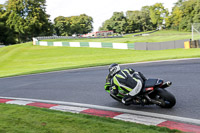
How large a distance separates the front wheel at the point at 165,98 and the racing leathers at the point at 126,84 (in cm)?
49

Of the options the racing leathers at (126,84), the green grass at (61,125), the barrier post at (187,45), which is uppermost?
the barrier post at (187,45)

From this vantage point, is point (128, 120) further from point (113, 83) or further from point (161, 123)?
point (113, 83)

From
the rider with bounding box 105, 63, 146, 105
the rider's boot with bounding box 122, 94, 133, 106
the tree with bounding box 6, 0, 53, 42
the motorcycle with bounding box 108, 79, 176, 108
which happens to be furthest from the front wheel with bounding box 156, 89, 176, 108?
the tree with bounding box 6, 0, 53, 42

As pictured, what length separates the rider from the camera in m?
5.91

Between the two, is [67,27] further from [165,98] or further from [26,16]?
[165,98]

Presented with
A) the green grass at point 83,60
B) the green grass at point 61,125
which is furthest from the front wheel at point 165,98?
the green grass at point 83,60

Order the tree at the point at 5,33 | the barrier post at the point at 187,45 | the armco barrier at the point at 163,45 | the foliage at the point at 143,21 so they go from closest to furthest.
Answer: the barrier post at the point at 187,45
the armco barrier at the point at 163,45
the tree at the point at 5,33
the foliage at the point at 143,21

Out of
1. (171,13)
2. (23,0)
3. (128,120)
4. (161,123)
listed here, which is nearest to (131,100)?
(128,120)

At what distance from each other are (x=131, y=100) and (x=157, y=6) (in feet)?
380

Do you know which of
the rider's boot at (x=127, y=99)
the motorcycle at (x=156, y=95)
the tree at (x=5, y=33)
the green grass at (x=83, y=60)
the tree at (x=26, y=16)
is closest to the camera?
the motorcycle at (x=156, y=95)

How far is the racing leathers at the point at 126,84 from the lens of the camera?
233 inches

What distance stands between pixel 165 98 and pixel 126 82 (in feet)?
3.48

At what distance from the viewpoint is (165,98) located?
5.66 m

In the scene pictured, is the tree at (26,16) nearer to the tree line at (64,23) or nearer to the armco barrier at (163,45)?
the tree line at (64,23)
